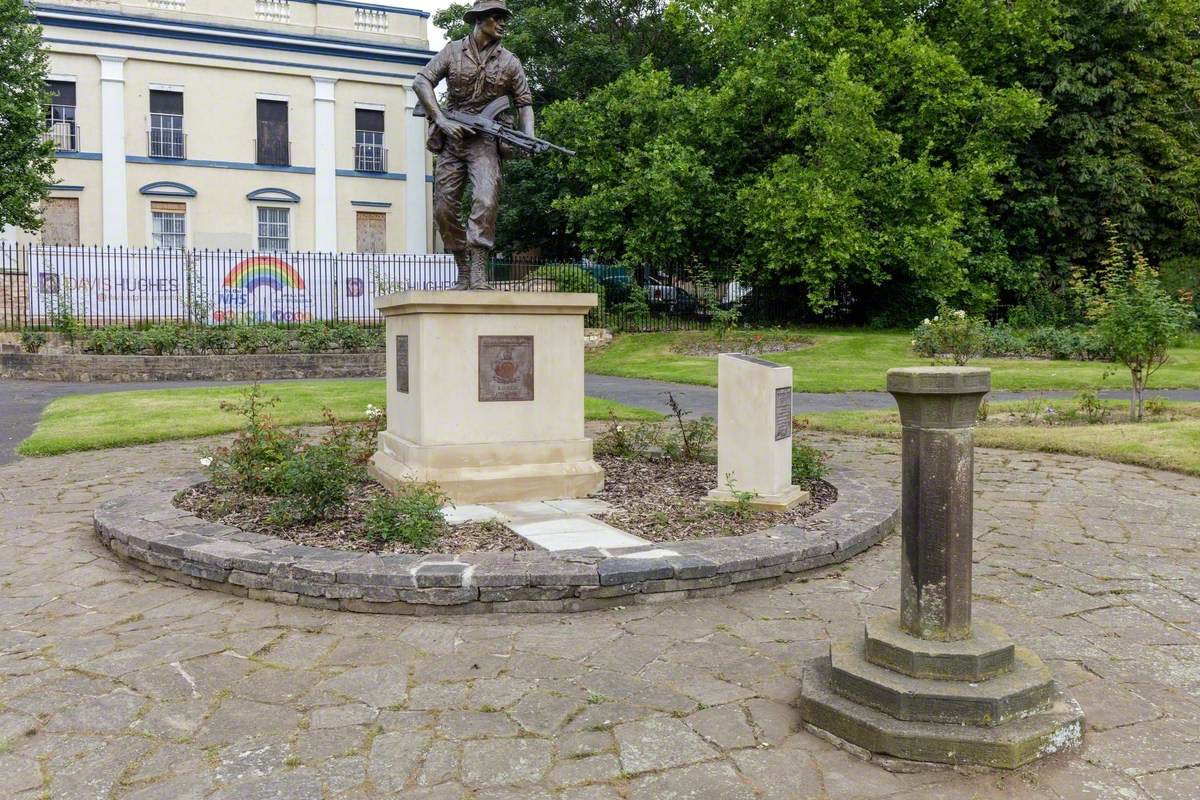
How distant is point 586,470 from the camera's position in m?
6.94

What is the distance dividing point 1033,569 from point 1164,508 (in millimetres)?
2463

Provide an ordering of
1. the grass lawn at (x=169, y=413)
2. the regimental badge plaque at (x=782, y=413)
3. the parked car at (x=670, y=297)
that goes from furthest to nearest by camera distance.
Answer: the parked car at (x=670, y=297) → the grass lawn at (x=169, y=413) → the regimental badge plaque at (x=782, y=413)

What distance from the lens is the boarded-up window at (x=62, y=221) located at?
2567 centimetres

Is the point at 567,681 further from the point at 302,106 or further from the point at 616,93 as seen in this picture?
the point at 302,106

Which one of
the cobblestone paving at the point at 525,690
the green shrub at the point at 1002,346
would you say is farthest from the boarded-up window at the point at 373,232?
the cobblestone paving at the point at 525,690

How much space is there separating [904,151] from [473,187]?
20.9 m

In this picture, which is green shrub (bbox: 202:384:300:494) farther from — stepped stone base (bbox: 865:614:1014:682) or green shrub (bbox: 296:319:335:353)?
green shrub (bbox: 296:319:335:353)

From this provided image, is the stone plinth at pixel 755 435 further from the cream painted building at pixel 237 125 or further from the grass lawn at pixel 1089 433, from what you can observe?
the cream painted building at pixel 237 125

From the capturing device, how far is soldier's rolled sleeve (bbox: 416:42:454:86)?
278 inches

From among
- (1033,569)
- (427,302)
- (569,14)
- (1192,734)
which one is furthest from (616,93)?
(1192,734)

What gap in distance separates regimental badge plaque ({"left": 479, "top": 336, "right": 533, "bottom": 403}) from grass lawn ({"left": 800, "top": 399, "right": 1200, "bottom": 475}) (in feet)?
15.3

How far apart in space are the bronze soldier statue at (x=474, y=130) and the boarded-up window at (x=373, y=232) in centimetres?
2300

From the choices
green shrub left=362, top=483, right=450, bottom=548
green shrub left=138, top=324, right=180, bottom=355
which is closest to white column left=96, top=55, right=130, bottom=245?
green shrub left=138, top=324, right=180, bottom=355

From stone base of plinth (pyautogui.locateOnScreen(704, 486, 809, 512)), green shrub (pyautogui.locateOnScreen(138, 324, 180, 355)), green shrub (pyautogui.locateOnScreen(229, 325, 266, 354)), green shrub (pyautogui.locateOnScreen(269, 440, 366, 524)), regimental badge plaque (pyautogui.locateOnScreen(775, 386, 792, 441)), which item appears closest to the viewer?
green shrub (pyautogui.locateOnScreen(269, 440, 366, 524))
